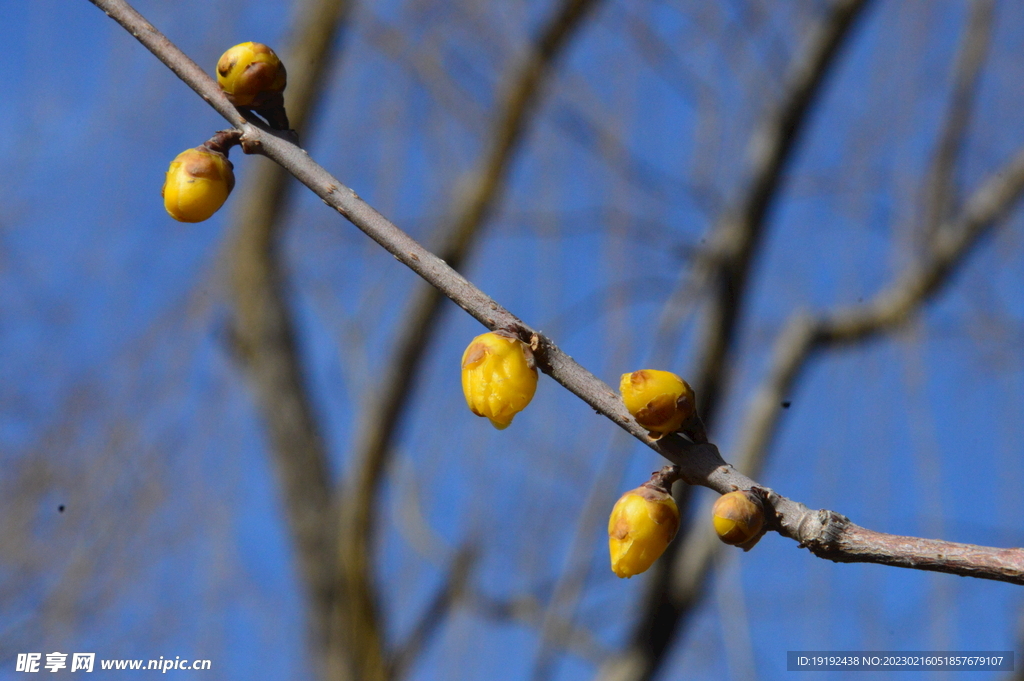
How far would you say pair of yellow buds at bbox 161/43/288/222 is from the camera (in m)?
0.47

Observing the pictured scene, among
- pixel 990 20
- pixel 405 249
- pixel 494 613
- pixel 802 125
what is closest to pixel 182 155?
pixel 405 249

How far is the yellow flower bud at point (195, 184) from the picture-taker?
1.54 feet

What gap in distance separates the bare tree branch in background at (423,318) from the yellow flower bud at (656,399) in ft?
4.57

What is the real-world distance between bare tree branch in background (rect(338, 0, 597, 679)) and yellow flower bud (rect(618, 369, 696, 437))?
1.39 m

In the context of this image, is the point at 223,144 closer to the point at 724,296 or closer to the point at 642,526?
the point at 642,526

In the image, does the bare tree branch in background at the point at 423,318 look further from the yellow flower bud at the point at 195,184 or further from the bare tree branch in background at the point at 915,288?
the yellow flower bud at the point at 195,184

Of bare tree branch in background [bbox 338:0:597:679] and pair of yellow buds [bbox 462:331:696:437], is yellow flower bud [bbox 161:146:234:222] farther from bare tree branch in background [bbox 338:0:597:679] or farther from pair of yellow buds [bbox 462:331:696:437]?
bare tree branch in background [bbox 338:0:597:679]

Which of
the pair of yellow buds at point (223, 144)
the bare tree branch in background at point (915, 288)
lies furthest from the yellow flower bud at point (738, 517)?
the bare tree branch in background at point (915, 288)

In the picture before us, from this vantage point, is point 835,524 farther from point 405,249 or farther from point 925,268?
point 925,268

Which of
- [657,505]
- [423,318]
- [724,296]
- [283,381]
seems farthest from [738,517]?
[283,381]

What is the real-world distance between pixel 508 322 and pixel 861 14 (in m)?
1.43

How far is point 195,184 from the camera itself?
469 mm

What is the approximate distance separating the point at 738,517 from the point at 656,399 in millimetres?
65

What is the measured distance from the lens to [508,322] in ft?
1.33
